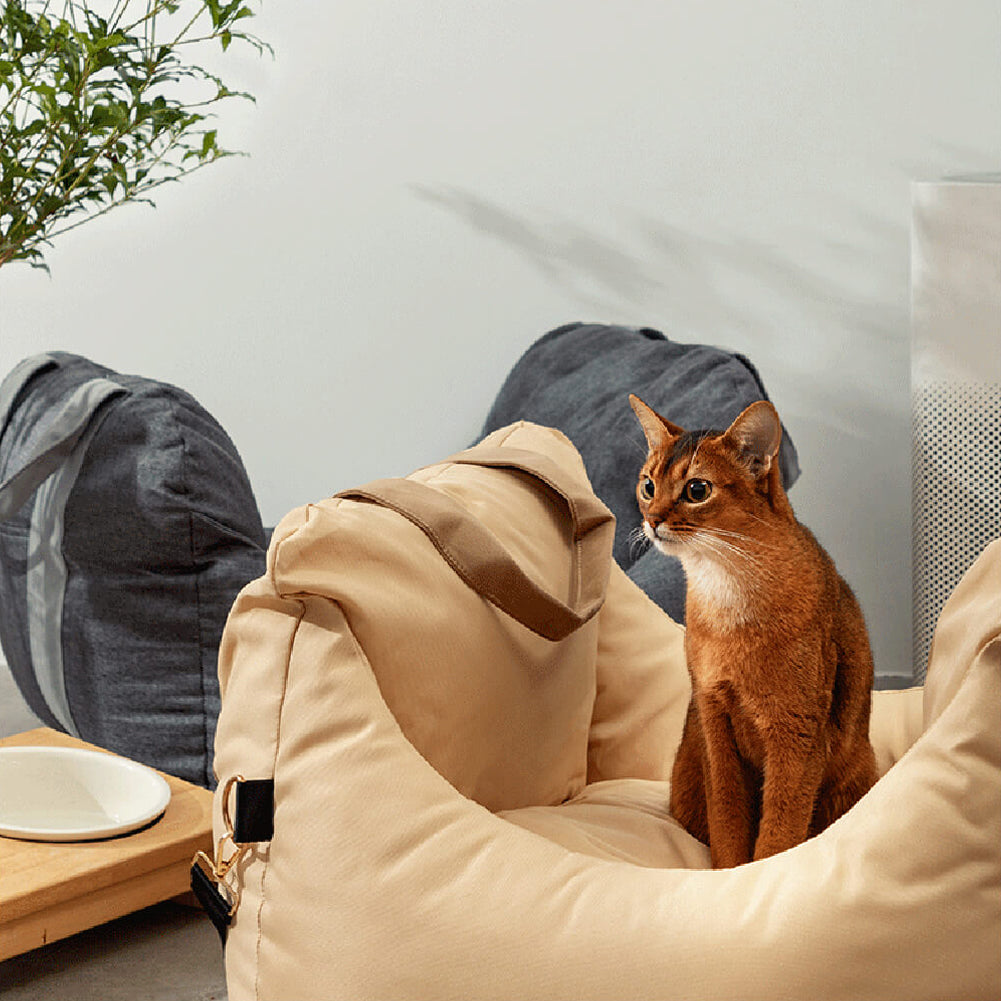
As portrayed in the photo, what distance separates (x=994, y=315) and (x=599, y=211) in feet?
2.48

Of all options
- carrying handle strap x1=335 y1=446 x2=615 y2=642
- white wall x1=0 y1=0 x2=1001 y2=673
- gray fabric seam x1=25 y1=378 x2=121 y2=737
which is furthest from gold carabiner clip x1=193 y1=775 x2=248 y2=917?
white wall x1=0 y1=0 x2=1001 y2=673

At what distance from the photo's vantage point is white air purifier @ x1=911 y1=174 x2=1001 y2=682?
1.70 meters

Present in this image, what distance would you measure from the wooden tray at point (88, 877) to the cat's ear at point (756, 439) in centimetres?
69

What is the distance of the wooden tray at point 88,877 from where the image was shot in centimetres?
107

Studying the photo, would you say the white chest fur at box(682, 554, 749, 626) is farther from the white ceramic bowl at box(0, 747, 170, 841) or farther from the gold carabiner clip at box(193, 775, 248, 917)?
the white ceramic bowl at box(0, 747, 170, 841)

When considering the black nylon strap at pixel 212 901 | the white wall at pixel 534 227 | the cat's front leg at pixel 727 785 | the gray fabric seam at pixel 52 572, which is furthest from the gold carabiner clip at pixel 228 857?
the white wall at pixel 534 227

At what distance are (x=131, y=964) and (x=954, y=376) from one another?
1.32 metres

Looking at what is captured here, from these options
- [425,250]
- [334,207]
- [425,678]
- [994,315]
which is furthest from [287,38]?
[425,678]

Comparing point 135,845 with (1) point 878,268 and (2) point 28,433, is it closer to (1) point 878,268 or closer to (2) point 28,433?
(2) point 28,433

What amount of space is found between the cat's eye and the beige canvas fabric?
0.17 meters

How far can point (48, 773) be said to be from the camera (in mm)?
1241

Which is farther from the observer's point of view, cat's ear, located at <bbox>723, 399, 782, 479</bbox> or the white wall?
the white wall

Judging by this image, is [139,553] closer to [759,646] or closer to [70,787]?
[70,787]

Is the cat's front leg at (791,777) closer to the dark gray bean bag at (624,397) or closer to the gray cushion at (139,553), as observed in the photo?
the dark gray bean bag at (624,397)
